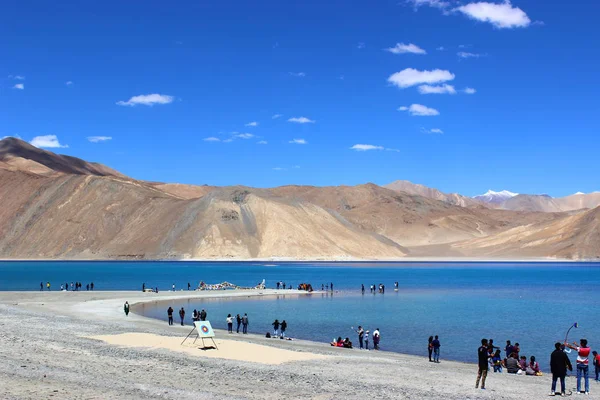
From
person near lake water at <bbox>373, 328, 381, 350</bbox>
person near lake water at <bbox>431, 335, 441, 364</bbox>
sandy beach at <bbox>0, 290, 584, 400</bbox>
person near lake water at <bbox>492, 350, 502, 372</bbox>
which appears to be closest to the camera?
sandy beach at <bbox>0, 290, 584, 400</bbox>

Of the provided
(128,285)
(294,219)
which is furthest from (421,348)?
(294,219)

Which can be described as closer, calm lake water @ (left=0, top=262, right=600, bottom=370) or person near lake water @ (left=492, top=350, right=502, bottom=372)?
person near lake water @ (left=492, top=350, right=502, bottom=372)

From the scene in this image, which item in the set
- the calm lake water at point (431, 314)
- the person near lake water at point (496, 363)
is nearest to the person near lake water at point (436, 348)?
the person near lake water at point (496, 363)

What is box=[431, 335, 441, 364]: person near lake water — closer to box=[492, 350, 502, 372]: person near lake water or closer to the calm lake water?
box=[492, 350, 502, 372]: person near lake water

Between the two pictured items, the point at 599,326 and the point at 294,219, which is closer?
the point at 599,326

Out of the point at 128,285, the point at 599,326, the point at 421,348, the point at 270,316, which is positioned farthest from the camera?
the point at 128,285

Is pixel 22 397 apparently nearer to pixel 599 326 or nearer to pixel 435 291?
pixel 599 326

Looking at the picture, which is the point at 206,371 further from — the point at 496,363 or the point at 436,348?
the point at 496,363

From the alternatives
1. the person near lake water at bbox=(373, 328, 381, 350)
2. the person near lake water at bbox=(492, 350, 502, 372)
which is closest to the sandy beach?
the person near lake water at bbox=(492, 350, 502, 372)
